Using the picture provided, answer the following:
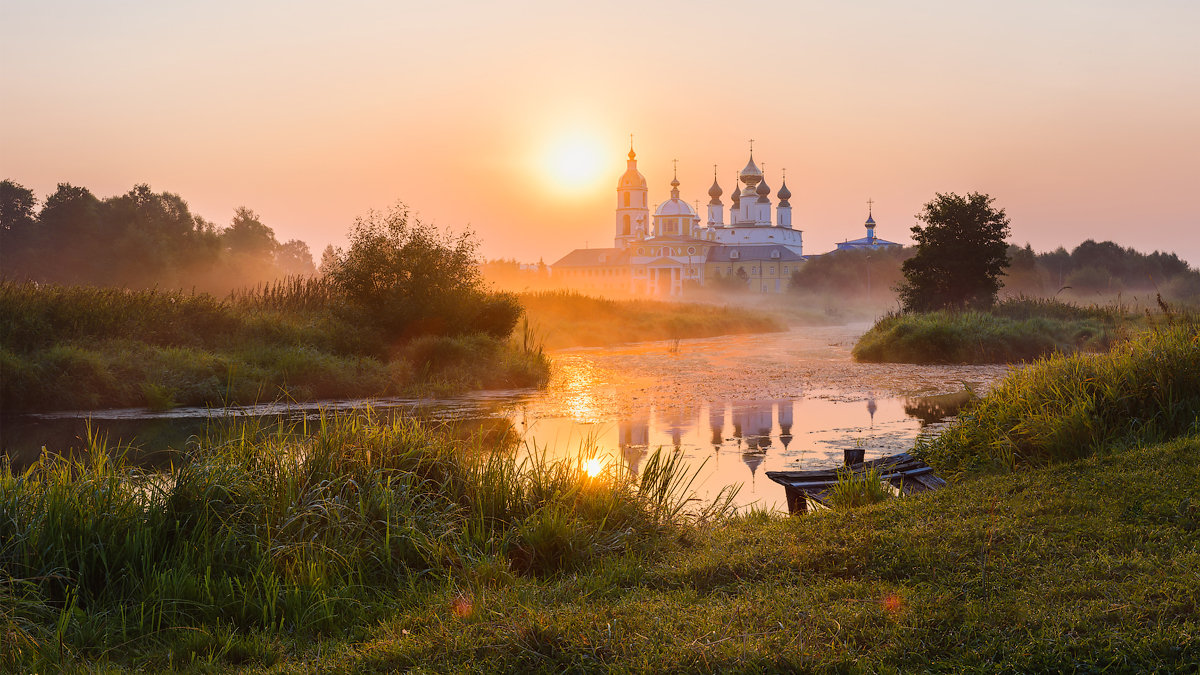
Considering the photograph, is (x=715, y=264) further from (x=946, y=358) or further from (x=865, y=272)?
(x=946, y=358)

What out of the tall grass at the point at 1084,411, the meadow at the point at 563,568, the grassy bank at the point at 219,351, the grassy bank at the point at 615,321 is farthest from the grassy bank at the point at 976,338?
the meadow at the point at 563,568

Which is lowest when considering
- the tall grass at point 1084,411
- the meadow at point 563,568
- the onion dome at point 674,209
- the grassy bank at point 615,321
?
the meadow at point 563,568

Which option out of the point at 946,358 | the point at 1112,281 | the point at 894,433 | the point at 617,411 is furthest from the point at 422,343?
the point at 1112,281

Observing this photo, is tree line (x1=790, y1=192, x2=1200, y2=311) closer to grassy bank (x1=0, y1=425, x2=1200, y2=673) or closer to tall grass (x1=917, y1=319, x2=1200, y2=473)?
tall grass (x1=917, y1=319, x2=1200, y2=473)

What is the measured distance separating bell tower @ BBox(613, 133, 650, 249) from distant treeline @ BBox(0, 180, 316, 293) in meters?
69.8

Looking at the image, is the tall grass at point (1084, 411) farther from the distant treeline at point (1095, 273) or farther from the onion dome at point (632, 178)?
the onion dome at point (632, 178)

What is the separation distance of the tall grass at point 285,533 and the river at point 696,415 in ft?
1.74

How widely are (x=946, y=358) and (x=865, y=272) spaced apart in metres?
54.5

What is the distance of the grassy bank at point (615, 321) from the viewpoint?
115ft

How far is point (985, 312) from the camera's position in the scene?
29.0m

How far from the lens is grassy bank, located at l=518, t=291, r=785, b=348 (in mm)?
34938

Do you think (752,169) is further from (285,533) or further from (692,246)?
(285,533)

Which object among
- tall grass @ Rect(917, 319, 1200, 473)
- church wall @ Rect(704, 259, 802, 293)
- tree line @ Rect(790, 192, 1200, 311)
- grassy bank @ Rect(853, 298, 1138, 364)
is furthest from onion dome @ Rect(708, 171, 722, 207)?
tall grass @ Rect(917, 319, 1200, 473)

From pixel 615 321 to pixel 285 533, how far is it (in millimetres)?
33015
